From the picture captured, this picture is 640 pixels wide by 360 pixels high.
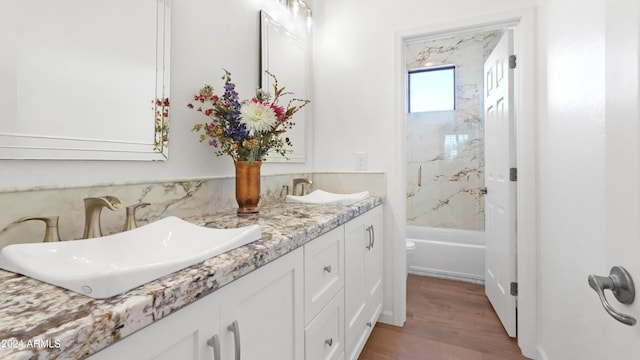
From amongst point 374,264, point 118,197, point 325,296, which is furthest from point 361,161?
point 118,197

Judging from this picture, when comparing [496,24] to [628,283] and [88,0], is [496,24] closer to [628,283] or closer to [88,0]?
[628,283]

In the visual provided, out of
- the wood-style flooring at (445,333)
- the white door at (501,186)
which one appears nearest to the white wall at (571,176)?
the white door at (501,186)

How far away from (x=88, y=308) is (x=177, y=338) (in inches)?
6.4

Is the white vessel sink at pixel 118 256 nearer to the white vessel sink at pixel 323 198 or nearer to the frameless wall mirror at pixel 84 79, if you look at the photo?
the frameless wall mirror at pixel 84 79

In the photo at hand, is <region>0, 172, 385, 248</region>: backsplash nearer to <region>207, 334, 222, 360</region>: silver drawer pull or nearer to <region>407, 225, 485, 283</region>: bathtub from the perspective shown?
<region>207, 334, 222, 360</region>: silver drawer pull

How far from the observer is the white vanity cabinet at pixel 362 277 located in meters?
1.49

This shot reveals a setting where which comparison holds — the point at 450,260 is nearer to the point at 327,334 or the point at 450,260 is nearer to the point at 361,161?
the point at 361,161

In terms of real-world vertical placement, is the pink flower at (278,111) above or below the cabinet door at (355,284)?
above

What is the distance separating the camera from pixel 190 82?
133cm

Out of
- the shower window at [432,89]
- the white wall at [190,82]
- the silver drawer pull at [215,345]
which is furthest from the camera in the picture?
the shower window at [432,89]

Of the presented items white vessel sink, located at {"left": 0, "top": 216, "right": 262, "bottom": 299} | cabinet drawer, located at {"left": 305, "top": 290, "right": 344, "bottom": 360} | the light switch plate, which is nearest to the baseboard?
the light switch plate

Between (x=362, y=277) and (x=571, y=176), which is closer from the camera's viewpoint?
(x=571, y=176)

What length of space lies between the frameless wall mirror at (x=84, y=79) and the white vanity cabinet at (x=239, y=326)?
25.8 inches

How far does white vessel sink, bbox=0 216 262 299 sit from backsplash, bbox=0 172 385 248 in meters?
0.15
